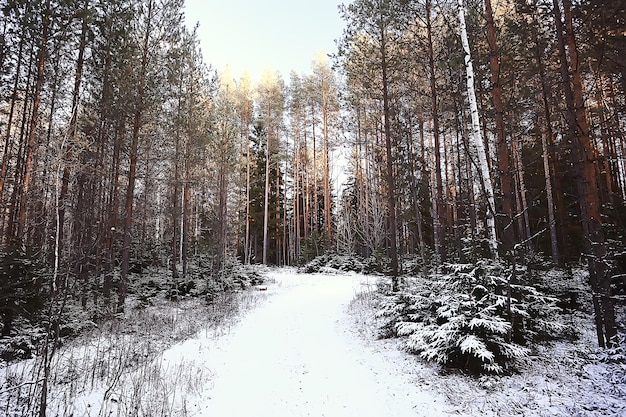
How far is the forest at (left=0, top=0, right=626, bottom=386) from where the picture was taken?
646 cm

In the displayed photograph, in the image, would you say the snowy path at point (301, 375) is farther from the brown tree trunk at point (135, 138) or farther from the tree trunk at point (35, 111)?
the tree trunk at point (35, 111)

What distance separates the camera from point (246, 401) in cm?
472

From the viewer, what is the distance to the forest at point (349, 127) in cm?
646

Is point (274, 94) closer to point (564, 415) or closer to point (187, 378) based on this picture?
point (187, 378)

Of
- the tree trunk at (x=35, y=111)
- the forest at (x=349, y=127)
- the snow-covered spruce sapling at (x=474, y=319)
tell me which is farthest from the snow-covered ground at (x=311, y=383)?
the tree trunk at (x=35, y=111)

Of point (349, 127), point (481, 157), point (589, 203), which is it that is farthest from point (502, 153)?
point (349, 127)

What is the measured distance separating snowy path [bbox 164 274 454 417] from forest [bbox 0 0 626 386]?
238cm

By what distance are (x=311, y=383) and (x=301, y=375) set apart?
0.38 metres

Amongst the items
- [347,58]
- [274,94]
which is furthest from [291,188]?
[347,58]

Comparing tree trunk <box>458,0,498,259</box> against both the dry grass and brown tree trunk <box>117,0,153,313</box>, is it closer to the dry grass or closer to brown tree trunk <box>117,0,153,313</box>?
the dry grass

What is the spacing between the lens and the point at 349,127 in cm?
1354

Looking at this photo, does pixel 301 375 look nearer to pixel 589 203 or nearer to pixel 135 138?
pixel 589 203

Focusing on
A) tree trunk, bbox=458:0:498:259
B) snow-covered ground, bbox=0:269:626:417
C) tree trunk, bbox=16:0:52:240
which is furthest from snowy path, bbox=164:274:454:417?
tree trunk, bbox=16:0:52:240

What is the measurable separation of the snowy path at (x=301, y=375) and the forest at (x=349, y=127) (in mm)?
2379
